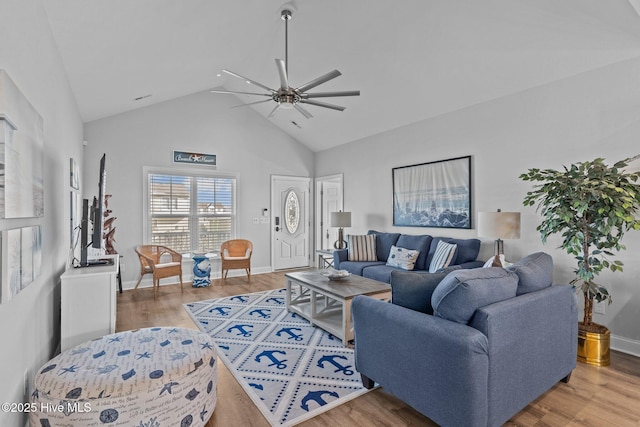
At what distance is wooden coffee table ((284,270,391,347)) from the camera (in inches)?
126

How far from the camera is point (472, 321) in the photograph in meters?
1.80

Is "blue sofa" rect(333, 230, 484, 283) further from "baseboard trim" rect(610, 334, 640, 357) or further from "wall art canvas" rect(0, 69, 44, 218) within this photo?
"wall art canvas" rect(0, 69, 44, 218)

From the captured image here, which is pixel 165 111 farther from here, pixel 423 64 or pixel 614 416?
pixel 614 416

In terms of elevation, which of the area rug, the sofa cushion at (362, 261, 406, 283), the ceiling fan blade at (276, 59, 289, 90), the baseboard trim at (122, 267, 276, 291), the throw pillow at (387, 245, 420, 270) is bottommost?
the area rug

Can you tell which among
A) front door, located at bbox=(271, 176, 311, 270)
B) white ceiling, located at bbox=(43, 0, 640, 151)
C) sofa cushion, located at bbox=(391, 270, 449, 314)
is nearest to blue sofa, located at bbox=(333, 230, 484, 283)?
sofa cushion, located at bbox=(391, 270, 449, 314)

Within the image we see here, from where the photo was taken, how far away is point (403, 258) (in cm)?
458

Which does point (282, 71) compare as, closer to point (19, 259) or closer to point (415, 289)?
point (415, 289)

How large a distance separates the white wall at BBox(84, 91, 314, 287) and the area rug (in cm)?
230

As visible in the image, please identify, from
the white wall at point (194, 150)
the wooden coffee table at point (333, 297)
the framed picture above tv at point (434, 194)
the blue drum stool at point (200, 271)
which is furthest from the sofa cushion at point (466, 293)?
the white wall at point (194, 150)

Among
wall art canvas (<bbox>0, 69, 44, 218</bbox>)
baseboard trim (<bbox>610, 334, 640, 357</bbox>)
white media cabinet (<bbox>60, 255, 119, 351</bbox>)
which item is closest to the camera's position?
wall art canvas (<bbox>0, 69, 44, 218</bbox>)

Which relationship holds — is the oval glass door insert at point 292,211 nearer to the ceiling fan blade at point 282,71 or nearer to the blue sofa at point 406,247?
the blue sofa at point 406,247

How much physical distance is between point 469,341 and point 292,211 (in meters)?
5.80

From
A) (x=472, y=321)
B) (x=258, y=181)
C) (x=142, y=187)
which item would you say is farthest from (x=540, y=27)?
(x=142, y=187)

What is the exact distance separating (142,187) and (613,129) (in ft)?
21.1
